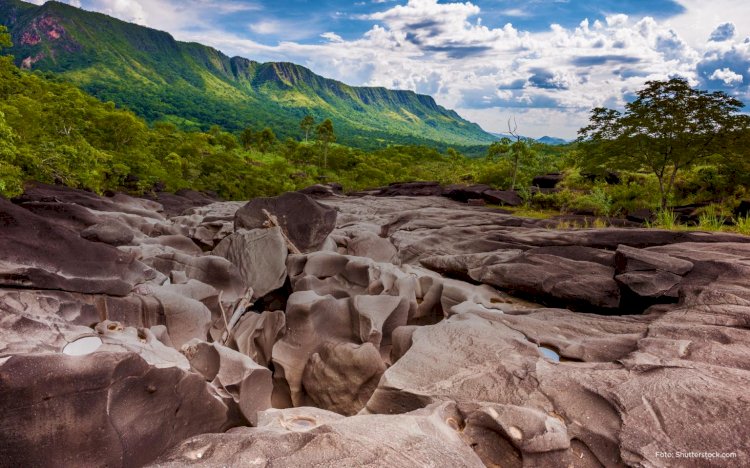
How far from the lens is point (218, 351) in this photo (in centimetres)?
784

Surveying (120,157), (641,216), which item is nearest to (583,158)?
(641,216)

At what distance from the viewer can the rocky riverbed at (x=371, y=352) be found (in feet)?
14.8

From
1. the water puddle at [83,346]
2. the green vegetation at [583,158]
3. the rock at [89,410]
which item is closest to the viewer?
the rock at [89,410]

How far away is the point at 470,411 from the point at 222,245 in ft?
38.6

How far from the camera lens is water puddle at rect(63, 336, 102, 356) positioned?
6.05 metres

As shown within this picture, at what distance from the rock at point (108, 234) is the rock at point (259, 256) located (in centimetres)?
290

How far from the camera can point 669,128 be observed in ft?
61.4

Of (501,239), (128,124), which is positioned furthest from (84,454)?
(128,124)

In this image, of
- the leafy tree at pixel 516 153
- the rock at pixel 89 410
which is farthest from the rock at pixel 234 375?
the leafy tree at pixel 516 153

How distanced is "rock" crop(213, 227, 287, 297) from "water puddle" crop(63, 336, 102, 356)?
6.94m

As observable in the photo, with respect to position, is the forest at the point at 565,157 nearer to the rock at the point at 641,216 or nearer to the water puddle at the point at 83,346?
the rock at the point at 641,216

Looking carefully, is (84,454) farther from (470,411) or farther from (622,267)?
(622,267)

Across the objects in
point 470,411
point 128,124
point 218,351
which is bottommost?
point 218,351

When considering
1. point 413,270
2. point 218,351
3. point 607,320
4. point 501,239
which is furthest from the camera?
point 501,239
